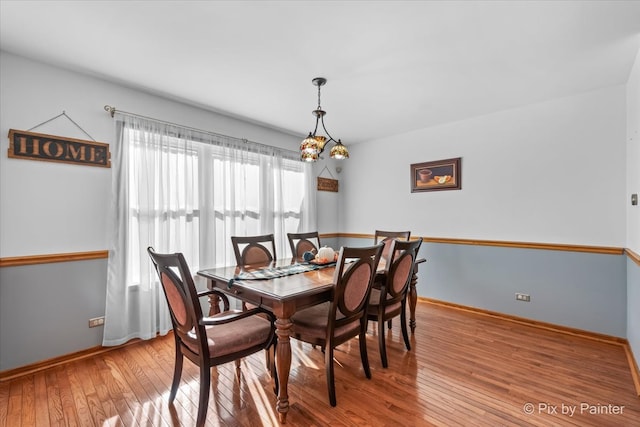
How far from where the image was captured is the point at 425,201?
13.7 feet

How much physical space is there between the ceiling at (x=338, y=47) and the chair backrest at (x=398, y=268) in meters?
1.56

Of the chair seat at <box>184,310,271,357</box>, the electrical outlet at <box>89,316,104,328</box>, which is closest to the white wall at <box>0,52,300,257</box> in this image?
the electrical outlet at <box>89,316,104,328</box>

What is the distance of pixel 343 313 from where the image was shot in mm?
2004

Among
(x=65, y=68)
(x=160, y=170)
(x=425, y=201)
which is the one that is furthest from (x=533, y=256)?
(x=65, y=68)

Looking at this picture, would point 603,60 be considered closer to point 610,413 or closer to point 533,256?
point 533,256

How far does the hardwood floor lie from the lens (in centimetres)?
177

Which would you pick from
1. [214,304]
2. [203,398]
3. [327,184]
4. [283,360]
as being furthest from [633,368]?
[327,184]

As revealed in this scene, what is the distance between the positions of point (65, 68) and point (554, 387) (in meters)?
4.71

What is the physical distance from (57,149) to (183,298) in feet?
6.44

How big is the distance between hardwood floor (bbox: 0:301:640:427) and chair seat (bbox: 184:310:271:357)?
44cm

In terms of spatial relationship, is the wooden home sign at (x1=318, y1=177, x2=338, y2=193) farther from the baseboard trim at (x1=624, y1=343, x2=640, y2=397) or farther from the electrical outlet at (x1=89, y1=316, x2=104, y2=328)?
the baseboard trim at (x1=624, y1=343, x2=640, y2=397)

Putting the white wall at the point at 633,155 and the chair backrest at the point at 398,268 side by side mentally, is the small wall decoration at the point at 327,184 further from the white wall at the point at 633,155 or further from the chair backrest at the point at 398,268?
the white wall at the point at 633,155

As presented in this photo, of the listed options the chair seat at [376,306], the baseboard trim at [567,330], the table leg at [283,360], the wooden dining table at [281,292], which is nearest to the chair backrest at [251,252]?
the wooden dining table at [281,292]

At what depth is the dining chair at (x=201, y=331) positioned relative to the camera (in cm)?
161
